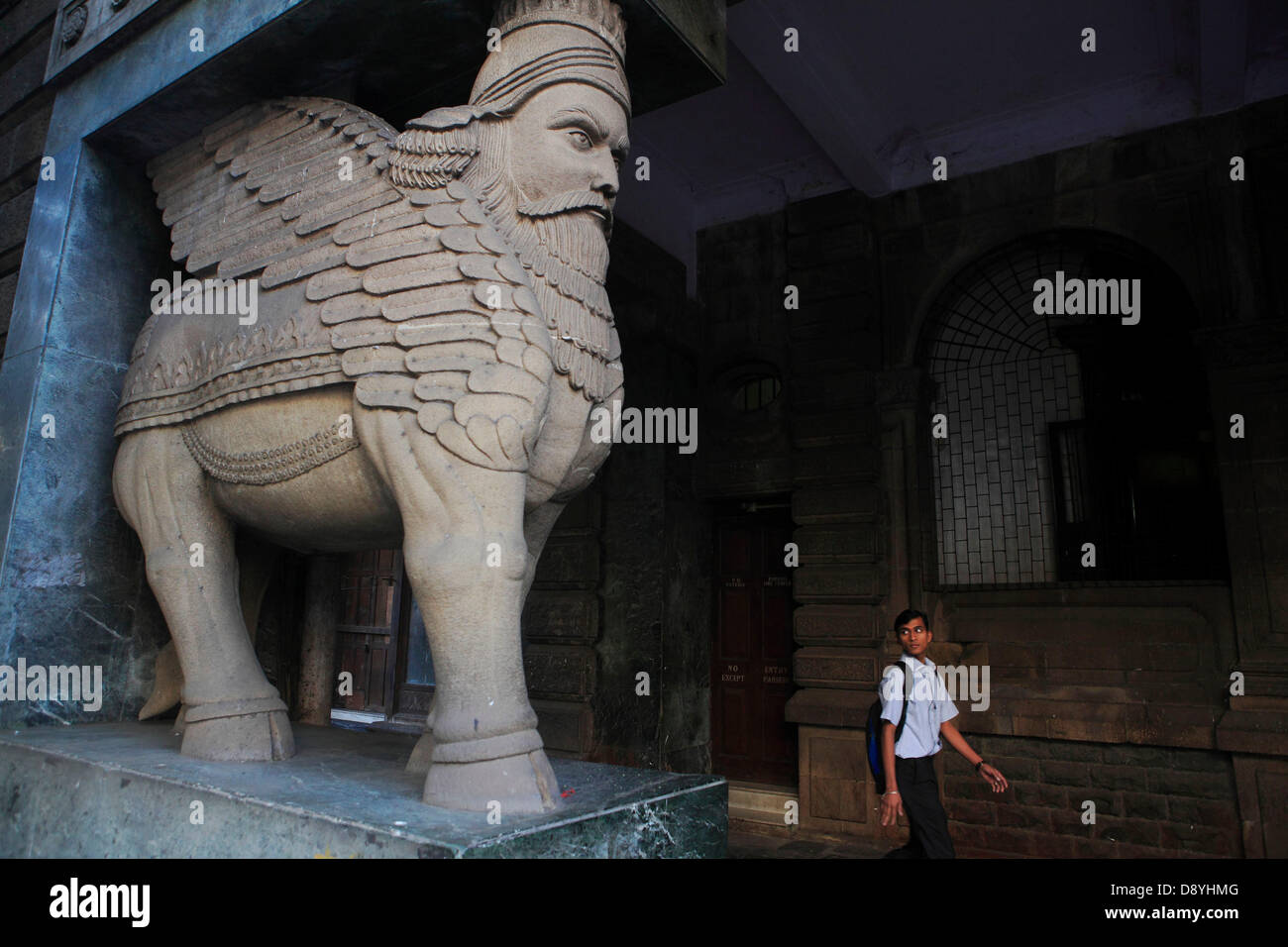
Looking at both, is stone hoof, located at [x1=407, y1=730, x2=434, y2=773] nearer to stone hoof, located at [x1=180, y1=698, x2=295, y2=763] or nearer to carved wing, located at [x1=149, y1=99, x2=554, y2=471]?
stone hoof, located at [x1=180, y1=698, x2=295, y2=763]

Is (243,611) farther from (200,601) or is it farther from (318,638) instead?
(200,601)

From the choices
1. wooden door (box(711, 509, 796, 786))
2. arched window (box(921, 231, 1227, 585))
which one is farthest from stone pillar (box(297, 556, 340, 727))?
arched window (box(921, 231, 1227, 585))

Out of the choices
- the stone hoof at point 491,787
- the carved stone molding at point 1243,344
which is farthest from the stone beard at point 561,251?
the carved stone molding at point 1243,344

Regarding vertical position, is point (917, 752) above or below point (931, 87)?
below

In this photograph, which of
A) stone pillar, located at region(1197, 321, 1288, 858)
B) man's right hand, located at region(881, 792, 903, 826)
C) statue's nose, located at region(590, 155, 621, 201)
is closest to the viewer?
statue's nose, located at region(590, 155, 621, 201)

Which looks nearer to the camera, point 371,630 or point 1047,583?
point 1047,583

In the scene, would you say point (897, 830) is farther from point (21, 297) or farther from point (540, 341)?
point (21, 297)

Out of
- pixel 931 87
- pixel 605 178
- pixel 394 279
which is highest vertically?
pixel 931 87

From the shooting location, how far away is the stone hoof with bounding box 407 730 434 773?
2051 mm

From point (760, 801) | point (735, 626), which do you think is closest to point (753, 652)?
point (735, 626)

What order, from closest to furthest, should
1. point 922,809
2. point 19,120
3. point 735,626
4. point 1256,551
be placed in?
1. point 19,120
2. point 922,809
3. point 1256,551
4. point 735,626

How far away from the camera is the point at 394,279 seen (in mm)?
1922

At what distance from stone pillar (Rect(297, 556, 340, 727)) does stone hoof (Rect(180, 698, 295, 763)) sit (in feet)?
2.30

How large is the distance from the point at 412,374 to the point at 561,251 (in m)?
0.52
